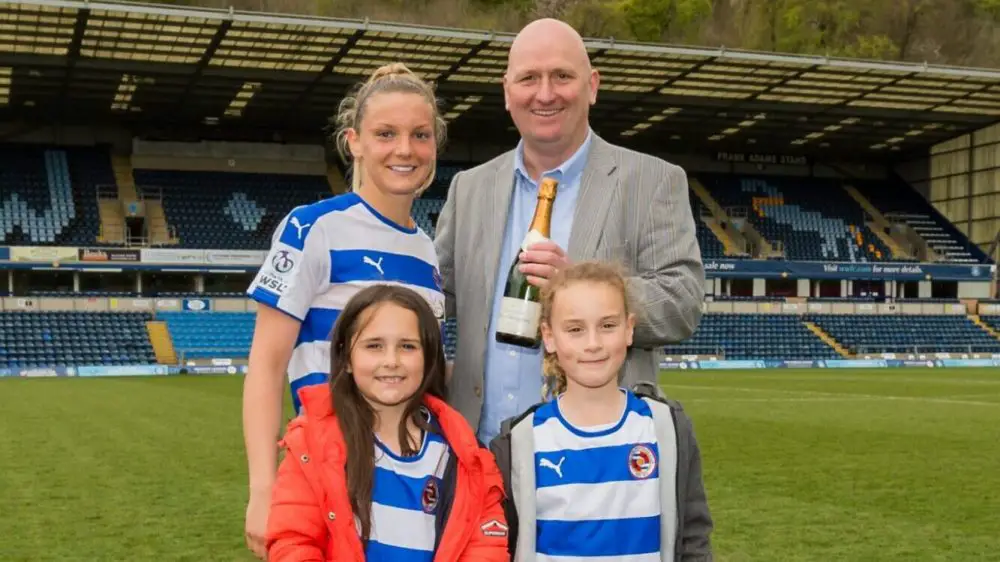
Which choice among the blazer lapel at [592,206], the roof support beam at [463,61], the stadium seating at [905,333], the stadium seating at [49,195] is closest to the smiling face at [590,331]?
the blazer lapel at [592,206]

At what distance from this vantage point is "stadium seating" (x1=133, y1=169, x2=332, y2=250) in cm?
3688

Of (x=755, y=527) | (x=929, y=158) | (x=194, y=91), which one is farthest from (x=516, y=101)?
(x=929, y=158)

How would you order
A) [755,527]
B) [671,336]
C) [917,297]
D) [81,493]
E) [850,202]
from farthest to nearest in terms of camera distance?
1. [850,202]
2. [917,297]
3. [81,493]
4. [755,527]
5. [671,336]

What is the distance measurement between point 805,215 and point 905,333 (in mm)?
7509

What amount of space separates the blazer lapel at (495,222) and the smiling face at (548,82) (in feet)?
0.63

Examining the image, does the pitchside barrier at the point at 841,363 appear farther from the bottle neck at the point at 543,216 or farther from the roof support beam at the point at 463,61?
the bottle neck at the point at 543,216

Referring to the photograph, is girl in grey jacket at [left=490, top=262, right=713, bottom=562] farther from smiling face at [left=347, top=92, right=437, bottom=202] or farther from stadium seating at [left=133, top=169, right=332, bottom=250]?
stadium seating at [left=133, top=169, right=332, bottom=250]

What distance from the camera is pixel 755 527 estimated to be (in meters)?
7.69

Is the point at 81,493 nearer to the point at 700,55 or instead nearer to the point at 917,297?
the point at 700,55

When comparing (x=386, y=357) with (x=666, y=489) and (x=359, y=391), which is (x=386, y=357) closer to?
(x=359, y=391)

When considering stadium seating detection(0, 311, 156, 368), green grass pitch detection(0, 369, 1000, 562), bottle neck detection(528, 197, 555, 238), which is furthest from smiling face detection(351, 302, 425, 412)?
stadium seating detection(0, 311, 156, 368)

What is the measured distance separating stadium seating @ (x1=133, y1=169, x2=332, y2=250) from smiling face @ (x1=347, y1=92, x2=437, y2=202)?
33.9 m

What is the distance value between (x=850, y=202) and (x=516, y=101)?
150 ft

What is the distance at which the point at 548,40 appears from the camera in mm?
3154
